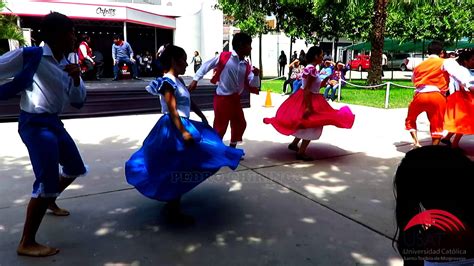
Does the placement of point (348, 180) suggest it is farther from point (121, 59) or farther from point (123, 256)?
point (121, 59)

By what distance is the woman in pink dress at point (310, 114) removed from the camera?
5773mm

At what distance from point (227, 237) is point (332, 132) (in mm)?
5127

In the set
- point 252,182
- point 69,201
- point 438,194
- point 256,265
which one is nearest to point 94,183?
point 69,201

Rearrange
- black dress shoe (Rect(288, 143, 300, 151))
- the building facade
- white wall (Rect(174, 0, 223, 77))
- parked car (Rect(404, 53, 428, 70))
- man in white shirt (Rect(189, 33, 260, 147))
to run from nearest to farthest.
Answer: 1. man in white shirt (Rect(189, 33, 260, 147))
2. black dress shoe (Rect(288, 143, 300, 151))
3. parked car (Rect(404, 53, 428, 70))
4. the building facade
5. white wall (Rect(174, 0, 223, 77))

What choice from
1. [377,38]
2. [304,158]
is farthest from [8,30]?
[377,38]

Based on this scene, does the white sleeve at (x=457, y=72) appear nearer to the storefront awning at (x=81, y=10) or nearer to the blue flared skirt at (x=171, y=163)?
the blue flared skirt at (x=171, y=163)

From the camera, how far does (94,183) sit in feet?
15.9

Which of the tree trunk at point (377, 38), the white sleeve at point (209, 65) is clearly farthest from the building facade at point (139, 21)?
the white sleeve at point (209, 65)

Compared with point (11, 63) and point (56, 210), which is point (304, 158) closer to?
point (56, 210)

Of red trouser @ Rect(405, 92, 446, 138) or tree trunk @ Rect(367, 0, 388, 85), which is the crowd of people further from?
tree trunk @ Rect(367, 0, 388, 85)

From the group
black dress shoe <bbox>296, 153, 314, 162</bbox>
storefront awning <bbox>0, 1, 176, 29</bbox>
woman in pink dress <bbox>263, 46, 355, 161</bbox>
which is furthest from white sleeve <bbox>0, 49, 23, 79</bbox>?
storefront awning <bbox>0, 1, 176, 29</bbox>

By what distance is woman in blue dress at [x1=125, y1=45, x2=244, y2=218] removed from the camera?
11.2 ft

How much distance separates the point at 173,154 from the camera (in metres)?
3.50

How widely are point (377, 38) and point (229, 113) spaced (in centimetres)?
1270
